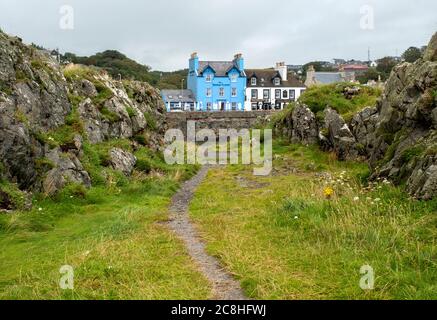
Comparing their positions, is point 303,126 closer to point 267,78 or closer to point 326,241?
point 326,241

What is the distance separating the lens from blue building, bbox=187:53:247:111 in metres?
80.4

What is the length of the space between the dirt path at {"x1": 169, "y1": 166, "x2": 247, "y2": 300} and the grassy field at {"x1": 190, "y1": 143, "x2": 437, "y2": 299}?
23 cm

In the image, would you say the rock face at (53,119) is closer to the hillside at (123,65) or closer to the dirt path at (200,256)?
the dirt path at (200,256)

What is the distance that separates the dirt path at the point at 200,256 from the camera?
8773mm

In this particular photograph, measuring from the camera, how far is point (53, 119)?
69.9 feet

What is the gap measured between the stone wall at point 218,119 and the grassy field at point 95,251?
36671 millimetres

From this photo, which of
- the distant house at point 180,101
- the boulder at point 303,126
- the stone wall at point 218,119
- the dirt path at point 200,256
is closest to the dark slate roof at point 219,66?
the distant house at point 180,101

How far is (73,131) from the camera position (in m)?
21.5

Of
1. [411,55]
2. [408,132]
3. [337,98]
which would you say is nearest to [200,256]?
[408,132]

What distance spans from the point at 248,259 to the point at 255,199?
23.8ft

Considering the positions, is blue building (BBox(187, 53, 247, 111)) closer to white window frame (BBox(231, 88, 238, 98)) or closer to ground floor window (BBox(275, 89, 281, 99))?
white window frame (BBox(231, 88, 238, 98))

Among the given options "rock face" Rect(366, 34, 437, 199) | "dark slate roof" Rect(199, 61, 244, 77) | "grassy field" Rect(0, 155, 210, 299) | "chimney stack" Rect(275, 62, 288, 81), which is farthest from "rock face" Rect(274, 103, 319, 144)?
"chimney stack" Rect(275, 62, 288, 81)

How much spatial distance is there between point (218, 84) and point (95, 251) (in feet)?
235
